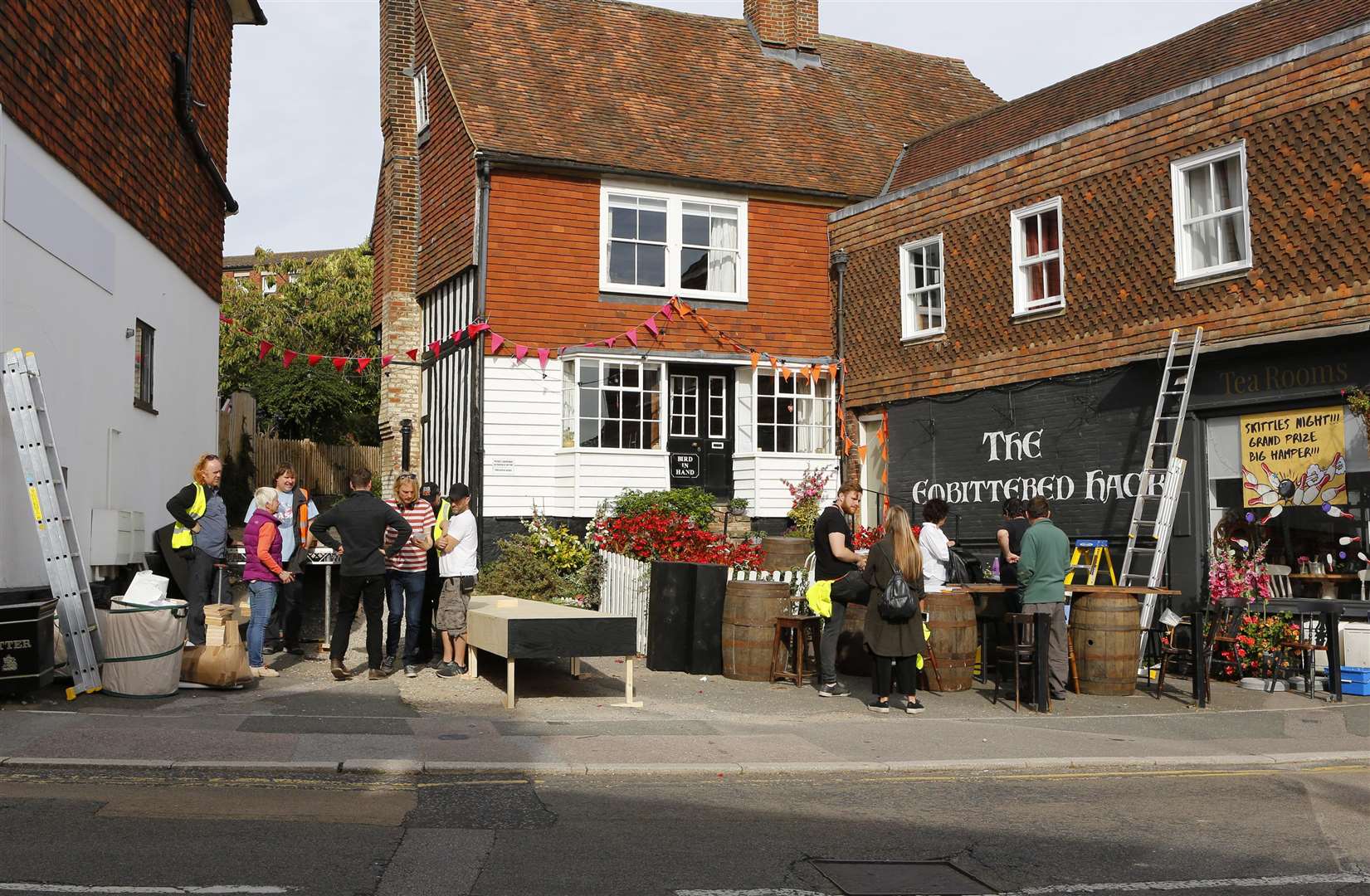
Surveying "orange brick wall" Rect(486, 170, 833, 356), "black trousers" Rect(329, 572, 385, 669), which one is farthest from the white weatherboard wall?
"orange brick wall" Rect(486, 170, 833, 356)

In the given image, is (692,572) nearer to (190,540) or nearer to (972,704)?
(972,704)

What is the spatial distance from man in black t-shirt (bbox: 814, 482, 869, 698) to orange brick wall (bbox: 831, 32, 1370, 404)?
5691mm

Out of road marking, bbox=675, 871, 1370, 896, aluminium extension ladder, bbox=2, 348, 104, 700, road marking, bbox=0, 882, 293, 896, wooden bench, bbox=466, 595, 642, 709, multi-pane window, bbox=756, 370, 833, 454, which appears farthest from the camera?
multi-pane window, bbox=756, 370, 833, 454

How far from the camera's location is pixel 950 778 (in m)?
8.77

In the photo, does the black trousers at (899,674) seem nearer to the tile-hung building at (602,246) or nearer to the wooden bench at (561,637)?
the wooden bench at (561,637)

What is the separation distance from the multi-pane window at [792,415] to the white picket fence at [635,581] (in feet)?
16.6

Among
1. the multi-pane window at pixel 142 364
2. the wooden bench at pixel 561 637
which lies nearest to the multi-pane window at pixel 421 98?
the multi-pane window at pixel 142 364

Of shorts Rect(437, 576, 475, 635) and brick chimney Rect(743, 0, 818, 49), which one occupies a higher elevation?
brick chimney Rect(743, 0, 818, 49)

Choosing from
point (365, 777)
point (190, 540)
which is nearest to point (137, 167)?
point (190, 540)

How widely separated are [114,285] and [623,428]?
8022 millimetres

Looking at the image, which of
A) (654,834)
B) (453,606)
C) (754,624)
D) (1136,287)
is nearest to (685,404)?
(1136,287)

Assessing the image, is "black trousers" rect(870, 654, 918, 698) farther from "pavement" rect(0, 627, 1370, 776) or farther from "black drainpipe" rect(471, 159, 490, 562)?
"black drainpipe" rect(471, 159, 490, 562)

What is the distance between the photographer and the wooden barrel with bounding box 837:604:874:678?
13.8 metres

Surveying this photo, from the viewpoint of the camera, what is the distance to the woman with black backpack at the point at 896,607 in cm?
1130
